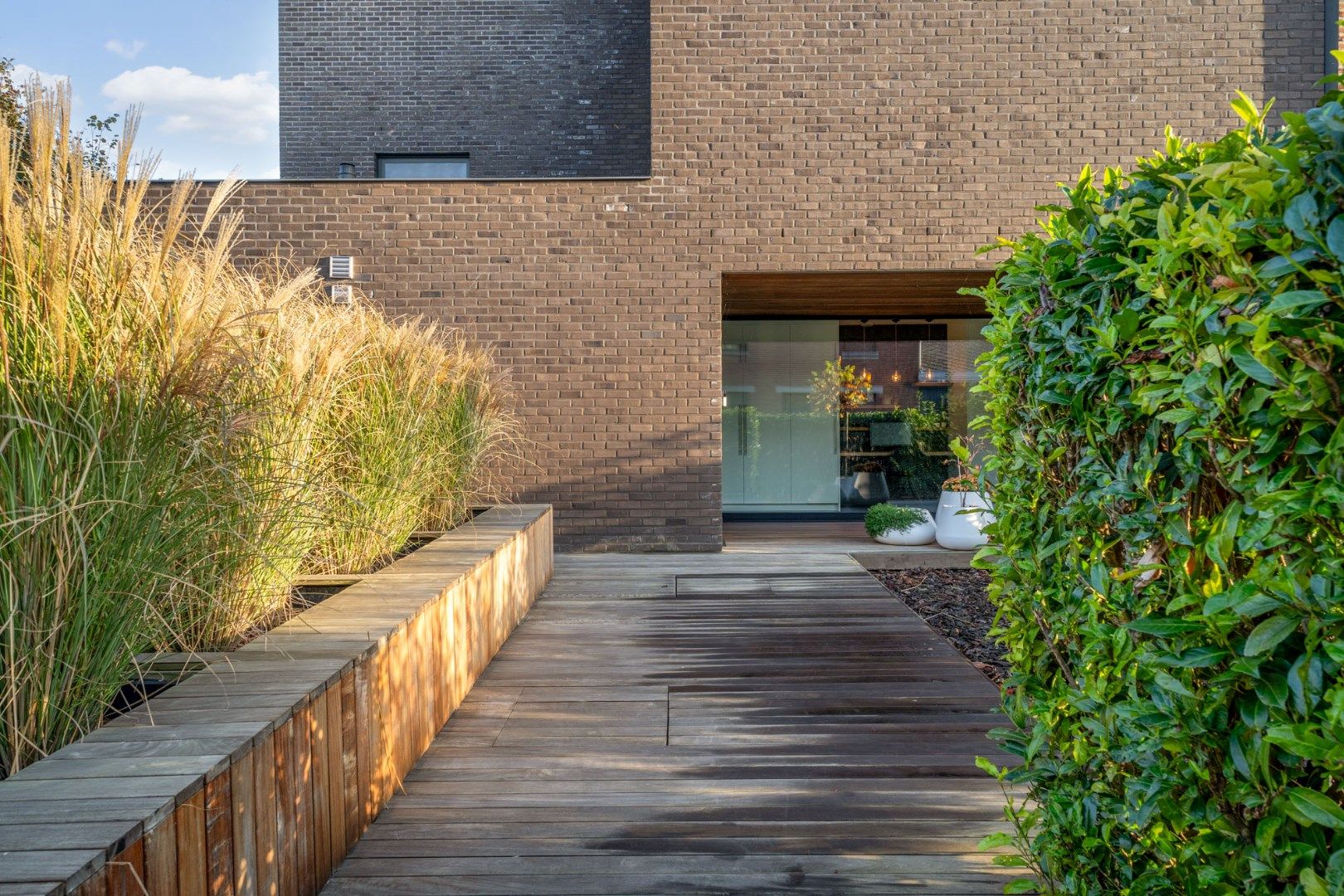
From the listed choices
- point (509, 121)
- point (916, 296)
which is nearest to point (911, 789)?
point (916, 296)

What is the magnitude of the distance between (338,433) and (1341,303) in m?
3.46

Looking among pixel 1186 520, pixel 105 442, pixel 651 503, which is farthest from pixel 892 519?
pixel 105 442

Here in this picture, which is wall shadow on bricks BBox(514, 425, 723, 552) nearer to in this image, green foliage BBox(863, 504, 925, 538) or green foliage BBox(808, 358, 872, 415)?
green foliage BBox(863, 504, 925, 538)

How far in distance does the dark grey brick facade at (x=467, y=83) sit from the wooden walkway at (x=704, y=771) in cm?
623

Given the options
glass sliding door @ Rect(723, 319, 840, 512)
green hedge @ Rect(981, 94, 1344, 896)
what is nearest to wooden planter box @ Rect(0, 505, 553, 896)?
green hedge @ Rect(981, 94, 1344, 896)

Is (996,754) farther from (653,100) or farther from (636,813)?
(653,100)

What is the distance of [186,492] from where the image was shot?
79.1 inches

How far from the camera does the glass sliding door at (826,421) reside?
10008mm

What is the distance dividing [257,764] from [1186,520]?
1.61 metres

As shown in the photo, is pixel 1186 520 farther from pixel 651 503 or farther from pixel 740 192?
pixel 740 192

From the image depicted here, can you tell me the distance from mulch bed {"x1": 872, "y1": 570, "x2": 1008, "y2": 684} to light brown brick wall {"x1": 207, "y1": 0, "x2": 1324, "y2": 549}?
1764mm

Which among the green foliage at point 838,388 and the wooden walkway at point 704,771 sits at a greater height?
the green foliage at point 838,388

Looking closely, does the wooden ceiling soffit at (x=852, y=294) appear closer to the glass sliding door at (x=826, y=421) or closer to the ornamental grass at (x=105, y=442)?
the glass sliding door at (x=826, y=421)

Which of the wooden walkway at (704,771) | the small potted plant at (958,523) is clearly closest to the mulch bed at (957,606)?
the wooden walkway at (704,771)
